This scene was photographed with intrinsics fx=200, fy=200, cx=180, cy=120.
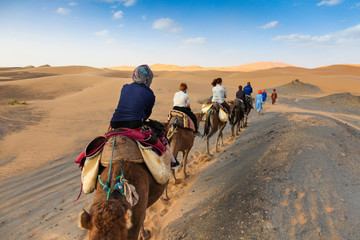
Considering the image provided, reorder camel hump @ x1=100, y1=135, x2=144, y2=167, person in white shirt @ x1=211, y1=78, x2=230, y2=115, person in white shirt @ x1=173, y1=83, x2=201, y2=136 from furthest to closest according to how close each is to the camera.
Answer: person in white shirt @ x1=211, y1=78, x2=230, y2=115 < person in white shirt @ x1=173, y1=83, x2=201, y2=136 < camel hump @ x1=100, y1=135, x2=144, y2=167

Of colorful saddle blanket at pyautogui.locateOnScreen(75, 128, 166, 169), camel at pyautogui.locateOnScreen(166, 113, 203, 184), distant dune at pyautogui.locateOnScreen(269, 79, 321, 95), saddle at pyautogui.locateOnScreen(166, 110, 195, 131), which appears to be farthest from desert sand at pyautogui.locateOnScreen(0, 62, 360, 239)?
distant dune at pyautogui.locateOnScreen(269, 79, 321, 95)

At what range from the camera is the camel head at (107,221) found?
1.63 metres

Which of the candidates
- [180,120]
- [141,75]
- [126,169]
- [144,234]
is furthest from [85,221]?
[180,120]

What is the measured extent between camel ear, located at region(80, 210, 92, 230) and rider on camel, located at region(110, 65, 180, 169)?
1.49 m

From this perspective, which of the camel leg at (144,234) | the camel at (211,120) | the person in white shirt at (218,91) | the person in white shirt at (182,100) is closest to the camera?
the camel leg at (144,234)

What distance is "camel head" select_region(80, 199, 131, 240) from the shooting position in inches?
64.1

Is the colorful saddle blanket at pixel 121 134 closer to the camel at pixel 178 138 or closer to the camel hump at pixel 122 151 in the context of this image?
the camel hump at pixel 122 151

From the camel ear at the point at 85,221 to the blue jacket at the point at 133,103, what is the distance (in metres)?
1.53

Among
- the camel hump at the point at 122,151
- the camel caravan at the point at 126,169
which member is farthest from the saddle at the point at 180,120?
the camel hump at the point at 122,151

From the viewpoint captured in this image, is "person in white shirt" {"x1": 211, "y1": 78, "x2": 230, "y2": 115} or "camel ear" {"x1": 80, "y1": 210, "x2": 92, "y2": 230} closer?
"camel ear" {"x1": 80, "y1": 210, "x2": 92, "y2": 230}

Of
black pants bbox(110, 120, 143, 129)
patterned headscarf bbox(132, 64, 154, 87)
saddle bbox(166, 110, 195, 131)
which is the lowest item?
saddle bbox(166, 110, 195, 131)

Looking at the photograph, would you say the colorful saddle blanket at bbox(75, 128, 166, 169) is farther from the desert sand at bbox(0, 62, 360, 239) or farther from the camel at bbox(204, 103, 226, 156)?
the camel at bbox(204, 103, 226, 156)

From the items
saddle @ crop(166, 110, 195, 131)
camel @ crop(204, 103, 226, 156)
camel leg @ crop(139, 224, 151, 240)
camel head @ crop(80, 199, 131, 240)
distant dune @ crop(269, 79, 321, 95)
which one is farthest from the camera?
distant dune @ crop(269, 79, 321, 95)

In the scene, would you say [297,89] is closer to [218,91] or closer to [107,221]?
[218,91]
